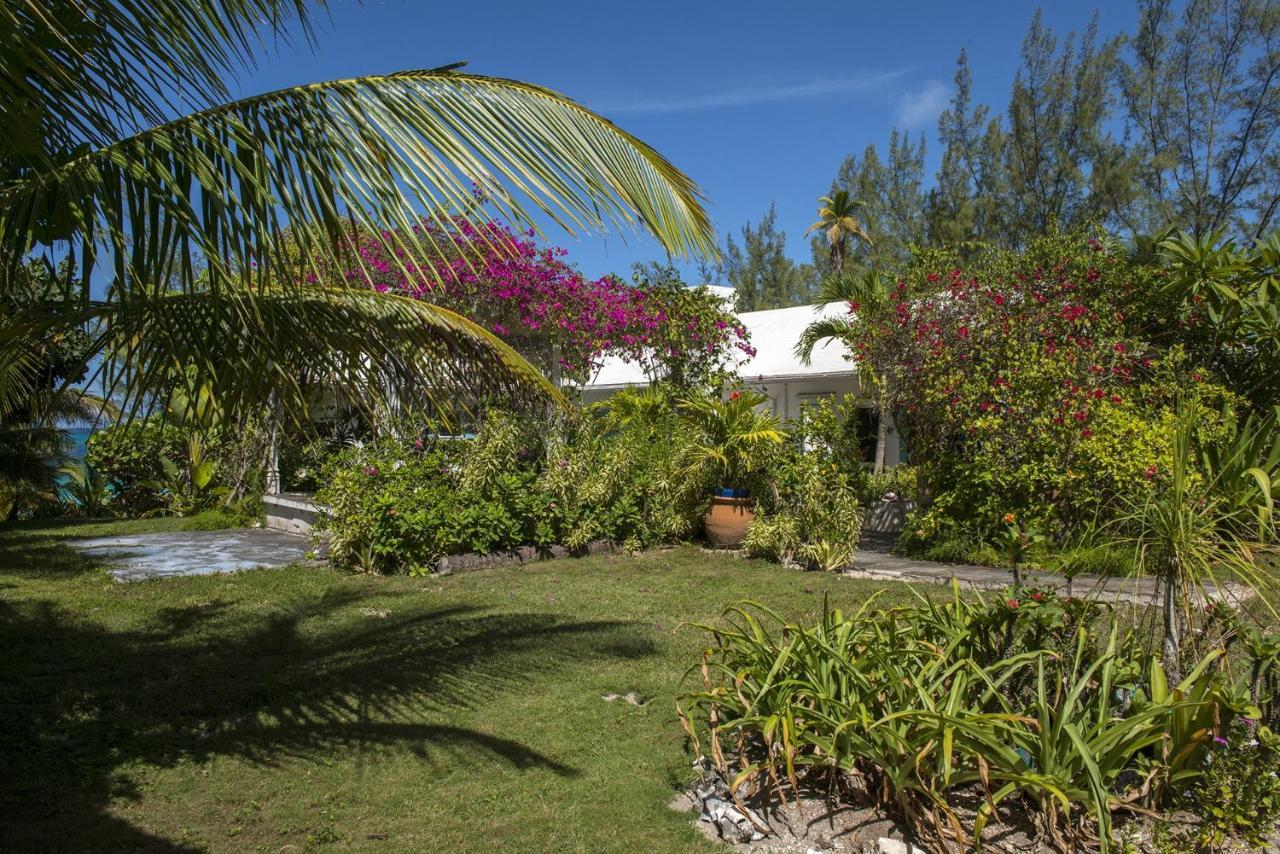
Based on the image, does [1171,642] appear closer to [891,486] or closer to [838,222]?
[891,486]

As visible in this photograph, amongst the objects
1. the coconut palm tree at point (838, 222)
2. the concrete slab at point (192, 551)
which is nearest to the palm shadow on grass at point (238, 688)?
the concrete slab at point (192, 551)

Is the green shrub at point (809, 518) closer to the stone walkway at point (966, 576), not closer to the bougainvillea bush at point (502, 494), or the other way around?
the stone walkway at point (966, 576)

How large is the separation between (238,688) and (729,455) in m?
8.01

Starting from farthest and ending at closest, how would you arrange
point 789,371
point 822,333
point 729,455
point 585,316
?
point 789,371 → point 822,333 → point 585,316 → point 729,455

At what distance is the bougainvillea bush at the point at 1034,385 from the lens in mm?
10531

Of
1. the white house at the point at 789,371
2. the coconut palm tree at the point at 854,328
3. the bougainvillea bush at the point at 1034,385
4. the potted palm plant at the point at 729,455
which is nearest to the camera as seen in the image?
the bougainvillea bush at the point at 1034,385

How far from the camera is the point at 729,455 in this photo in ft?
43.1

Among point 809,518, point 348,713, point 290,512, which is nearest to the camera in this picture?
point 348,713

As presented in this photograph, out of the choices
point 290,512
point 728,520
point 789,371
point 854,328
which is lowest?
point 290,512

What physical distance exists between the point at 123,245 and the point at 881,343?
455 inches

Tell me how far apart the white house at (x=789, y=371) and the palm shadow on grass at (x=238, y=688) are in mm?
10638

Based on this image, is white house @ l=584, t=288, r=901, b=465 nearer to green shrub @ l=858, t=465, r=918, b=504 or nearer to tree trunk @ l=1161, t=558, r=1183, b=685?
green shrub @ l=858, t=465, r=918, b=504

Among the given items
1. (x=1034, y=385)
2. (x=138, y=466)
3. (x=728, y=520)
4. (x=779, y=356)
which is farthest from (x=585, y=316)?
(x=138, y=466)

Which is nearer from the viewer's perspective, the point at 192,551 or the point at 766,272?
the point at 192,551
